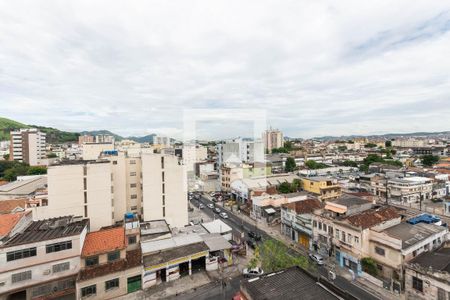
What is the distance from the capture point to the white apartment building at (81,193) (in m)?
21.0

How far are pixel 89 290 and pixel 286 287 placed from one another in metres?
12.8

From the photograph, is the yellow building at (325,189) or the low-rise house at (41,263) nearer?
the low-rise house at (41,263)

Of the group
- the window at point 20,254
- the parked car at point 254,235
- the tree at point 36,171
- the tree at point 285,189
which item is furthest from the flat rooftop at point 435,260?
the tree at point 36,171

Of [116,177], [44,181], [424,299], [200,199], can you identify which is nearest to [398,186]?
[424,299]

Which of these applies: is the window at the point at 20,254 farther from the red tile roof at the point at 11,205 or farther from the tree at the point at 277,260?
the tree at the point at 277,260

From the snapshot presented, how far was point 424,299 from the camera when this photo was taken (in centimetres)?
1388

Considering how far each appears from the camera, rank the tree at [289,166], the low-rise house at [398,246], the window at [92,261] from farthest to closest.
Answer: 1. the tree at [289,166]
2. the window at [92,261]
3. the low-rise house at [398,246]

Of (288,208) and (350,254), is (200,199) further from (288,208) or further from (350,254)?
(350,254)

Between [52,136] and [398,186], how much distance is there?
435 ft

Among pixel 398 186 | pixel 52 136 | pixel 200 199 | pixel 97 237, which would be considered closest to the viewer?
pixel 97 237

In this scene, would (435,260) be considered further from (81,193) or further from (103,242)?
(81,193)

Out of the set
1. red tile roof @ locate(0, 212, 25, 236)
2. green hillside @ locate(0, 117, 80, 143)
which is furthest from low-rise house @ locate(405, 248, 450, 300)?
green hillside @ locate(0, 117, 80, 143)

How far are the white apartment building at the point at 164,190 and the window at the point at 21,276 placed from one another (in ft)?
35.8

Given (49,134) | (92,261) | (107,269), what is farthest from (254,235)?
(49,134)
